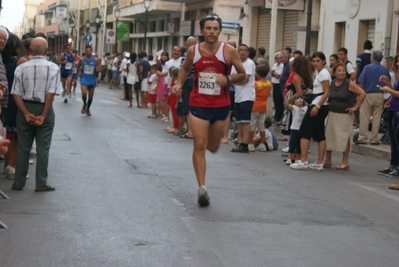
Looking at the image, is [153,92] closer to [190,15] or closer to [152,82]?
[152,82]

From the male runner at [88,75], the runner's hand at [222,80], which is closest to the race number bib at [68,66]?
the male runner at [88,75]

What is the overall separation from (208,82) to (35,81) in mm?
2016

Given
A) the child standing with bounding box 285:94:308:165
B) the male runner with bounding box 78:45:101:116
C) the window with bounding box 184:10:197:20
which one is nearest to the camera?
the child standing with bounding box 285:94:308:165

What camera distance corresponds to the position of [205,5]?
4334 centimetres

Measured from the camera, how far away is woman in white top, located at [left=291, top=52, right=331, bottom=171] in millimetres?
12508

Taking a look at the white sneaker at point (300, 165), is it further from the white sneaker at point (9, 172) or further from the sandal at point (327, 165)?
the white sneaker at point (9, 172)

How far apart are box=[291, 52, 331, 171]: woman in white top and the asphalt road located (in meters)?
0.27

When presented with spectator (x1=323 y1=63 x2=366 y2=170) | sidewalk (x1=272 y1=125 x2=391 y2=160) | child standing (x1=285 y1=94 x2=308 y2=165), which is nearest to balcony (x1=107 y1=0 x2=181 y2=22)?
sidewalk (x1=272 y1=125 x2=391 y2=160)

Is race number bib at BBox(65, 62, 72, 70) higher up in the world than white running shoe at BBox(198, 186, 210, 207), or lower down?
higher up

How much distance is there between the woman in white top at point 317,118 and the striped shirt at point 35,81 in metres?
4.61

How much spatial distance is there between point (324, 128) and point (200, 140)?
4.49m

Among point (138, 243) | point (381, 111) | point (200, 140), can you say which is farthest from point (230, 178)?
point (381, 111)

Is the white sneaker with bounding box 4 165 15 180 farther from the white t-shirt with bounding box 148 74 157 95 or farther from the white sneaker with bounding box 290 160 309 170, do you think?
the white t-shirt with bounding box 148 74 157 95

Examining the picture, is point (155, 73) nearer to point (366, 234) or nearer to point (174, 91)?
point (174, 91)
